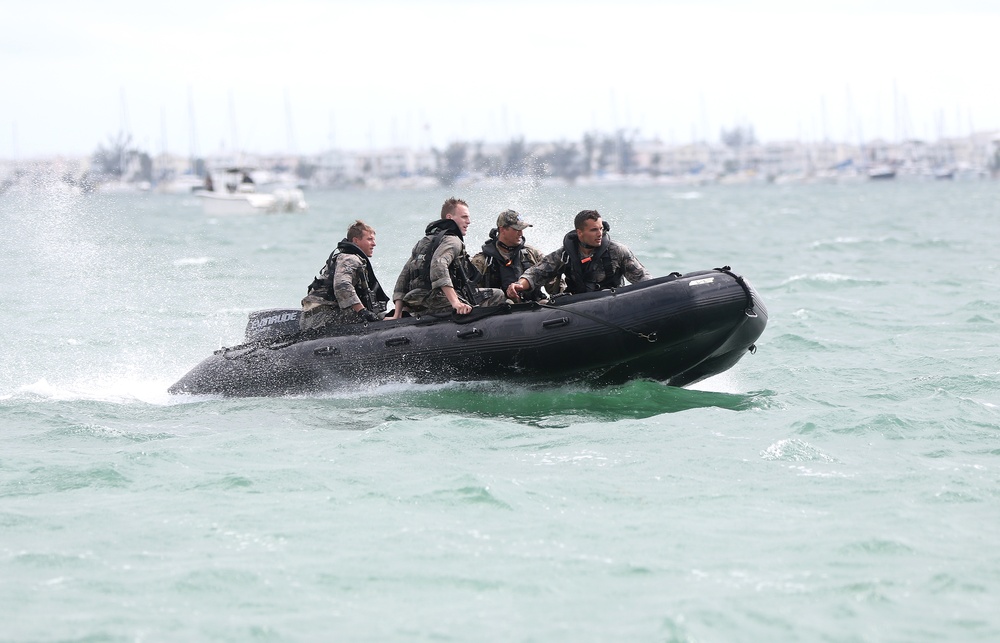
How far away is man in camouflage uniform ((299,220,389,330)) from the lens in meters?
10.7

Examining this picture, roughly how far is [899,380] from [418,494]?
18.7 feet

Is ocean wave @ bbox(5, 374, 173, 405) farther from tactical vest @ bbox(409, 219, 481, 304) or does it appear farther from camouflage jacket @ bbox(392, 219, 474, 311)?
tactical vest @ bbox(409, 219, 481, 304)

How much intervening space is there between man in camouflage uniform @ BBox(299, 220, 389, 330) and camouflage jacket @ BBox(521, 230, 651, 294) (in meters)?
1.37

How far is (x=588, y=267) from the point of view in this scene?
10.5m

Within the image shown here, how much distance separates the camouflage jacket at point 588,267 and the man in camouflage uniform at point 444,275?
1.36 feet

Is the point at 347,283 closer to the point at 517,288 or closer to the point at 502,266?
the point at 502,266

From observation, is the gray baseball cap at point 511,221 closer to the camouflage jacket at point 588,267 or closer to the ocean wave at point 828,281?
the camouflage jacket at point 588,267

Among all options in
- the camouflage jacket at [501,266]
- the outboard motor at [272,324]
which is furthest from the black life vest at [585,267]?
the outboard motor at [272,324]

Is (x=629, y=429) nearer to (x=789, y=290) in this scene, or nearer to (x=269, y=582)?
(x=269, y=582)

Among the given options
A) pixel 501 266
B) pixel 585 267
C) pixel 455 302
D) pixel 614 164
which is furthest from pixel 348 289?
pixel 614 164

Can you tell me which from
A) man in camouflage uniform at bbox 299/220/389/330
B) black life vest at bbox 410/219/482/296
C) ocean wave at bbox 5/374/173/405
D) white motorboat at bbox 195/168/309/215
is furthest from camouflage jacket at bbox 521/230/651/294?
white motorboat at bbox 195/168/309/215

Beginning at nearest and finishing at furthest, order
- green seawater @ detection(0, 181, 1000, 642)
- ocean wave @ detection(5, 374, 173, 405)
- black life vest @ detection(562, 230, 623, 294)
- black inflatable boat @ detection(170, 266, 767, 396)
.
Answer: green seawater @ detection(0, 181, 1000, 642) < black inflatable boat @ detection(170, 266, 767, 396) < black life vest @ detection(562, 230, 623, 294) < ocean wave @ detection(5, 374, 173, 405)

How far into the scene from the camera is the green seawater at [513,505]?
236 inches

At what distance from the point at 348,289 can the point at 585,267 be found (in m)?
1.95
